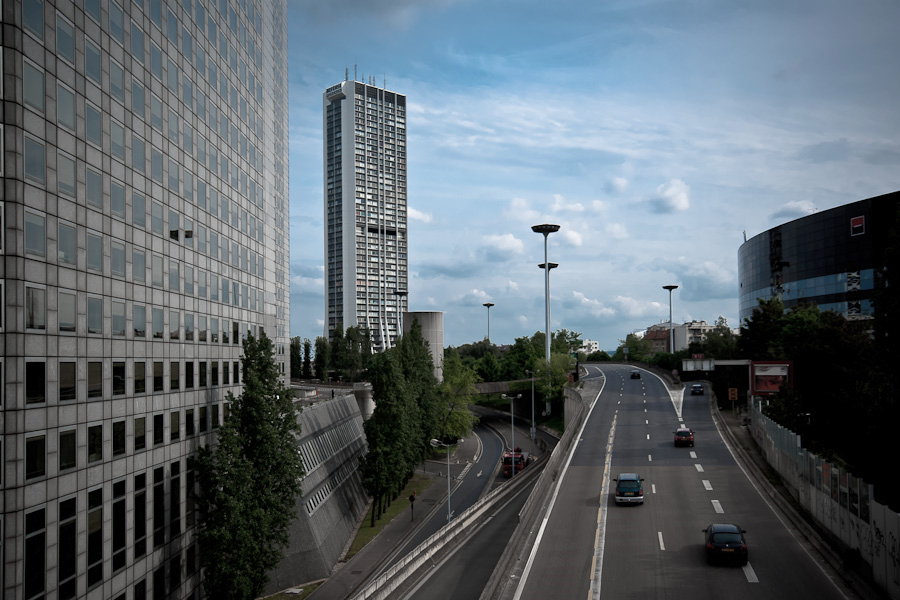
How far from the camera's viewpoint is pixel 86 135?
1109 inches

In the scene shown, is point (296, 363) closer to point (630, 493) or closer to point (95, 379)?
point (630, 493)

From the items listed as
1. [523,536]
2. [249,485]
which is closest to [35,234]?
Answer: [249,485]

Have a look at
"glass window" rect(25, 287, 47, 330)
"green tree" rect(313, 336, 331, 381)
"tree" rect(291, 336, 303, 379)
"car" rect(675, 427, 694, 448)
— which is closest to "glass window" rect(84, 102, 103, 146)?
"glass window" rect(25, 287, 47, 330)

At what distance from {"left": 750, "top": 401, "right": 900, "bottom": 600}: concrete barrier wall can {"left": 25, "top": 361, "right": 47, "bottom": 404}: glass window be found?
95.6ft

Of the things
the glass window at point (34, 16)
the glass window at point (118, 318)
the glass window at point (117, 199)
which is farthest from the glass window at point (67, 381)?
the glass window at point (34, 16)

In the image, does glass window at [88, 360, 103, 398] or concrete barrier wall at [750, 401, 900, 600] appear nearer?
concrete barrier wall at [750, 401, 900, 600]

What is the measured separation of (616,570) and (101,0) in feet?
103

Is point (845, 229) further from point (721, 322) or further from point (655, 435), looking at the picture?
point (721, 322)

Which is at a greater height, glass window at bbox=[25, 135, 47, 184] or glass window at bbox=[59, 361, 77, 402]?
glass window at bbox=[25, 135, 47, 184]

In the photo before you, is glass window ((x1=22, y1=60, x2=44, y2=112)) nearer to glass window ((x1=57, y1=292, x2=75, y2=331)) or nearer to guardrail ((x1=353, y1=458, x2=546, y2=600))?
glass window ((x1=57, y1=292, x2=75, y2=331))

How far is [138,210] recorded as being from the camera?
33156mm

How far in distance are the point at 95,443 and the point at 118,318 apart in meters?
5.47

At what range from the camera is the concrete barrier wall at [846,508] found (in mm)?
24891

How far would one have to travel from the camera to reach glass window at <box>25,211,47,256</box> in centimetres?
2420
